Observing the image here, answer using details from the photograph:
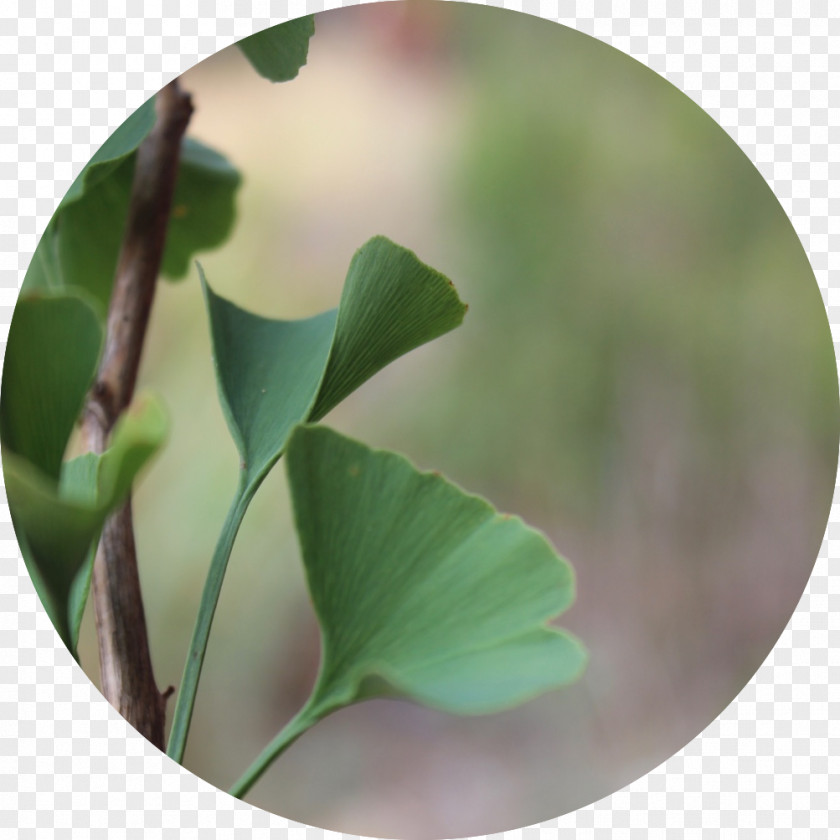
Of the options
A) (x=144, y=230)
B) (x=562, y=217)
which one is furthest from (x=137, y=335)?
(x=562, y=217)

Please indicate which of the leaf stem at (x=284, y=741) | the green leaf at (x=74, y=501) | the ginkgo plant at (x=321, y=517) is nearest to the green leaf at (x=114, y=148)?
the ginkgo plant at (x=321, y=517)

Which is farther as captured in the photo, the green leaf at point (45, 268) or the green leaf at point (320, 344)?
the green leaf at point (45, 268)

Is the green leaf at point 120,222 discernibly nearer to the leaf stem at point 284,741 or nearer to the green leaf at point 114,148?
the green leaf at point 114,148

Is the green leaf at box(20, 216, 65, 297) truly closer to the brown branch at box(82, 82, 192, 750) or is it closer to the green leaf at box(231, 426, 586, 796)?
the brown branch at box(82, 82, 192, 750)

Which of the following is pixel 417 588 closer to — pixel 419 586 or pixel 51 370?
pixel 419 586

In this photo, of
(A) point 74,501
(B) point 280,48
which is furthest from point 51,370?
(B) point 280,48

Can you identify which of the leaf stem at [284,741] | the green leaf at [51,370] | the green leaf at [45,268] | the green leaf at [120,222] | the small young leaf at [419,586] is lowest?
the leaf stem at [284,741]

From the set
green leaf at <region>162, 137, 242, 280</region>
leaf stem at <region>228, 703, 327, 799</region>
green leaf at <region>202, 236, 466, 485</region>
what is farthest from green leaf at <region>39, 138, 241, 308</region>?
leaf stem at <region>228, 703, 327, 799</region>
